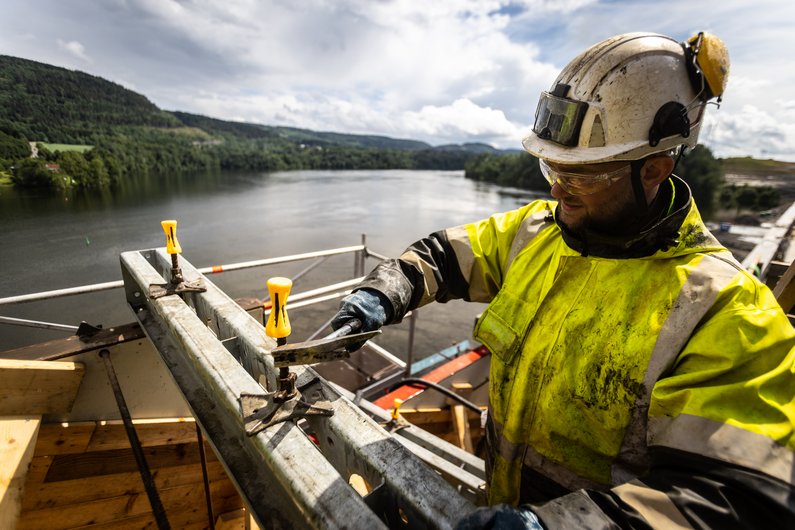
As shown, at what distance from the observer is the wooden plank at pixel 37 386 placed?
1930 mm

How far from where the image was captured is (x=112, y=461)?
7.55 ft

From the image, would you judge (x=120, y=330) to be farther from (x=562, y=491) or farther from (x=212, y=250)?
(x=212, y=250)

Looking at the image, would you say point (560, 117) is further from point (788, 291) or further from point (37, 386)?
point (788, 291)

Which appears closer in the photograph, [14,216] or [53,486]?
[53,486]

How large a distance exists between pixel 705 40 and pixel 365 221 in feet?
115

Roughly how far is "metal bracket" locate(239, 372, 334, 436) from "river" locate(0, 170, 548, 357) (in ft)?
39.4

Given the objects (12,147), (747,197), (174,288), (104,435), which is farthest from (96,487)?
(747,197)

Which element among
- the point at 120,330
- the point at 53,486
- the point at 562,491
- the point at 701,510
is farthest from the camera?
the point at 120,330

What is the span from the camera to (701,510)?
86 centimetres

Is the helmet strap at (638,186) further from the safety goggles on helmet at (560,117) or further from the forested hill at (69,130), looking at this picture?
the forested hill at (69,130)

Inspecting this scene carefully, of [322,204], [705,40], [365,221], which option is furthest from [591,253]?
[322,204]

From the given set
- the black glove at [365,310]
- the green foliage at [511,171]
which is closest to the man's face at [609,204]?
the black glove at [365,310]

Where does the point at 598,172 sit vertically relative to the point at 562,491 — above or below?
above

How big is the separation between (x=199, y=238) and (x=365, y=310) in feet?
93.3
